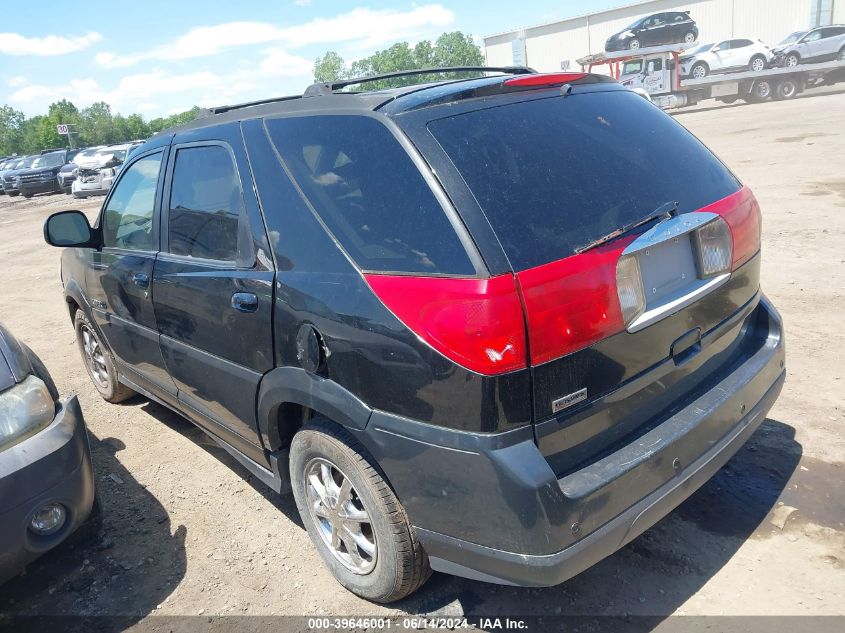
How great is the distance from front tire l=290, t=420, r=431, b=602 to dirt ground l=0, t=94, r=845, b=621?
0.17 meters

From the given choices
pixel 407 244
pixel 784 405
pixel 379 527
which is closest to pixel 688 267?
pixel 407 244

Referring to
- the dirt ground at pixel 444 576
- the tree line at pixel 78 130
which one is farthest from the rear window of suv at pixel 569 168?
the tree line at pixel 78 130

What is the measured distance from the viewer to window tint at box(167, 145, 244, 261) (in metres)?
2.93

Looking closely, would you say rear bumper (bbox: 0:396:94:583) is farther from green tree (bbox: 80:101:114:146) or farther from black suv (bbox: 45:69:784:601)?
green tree (bbox: 80:101:114:146)

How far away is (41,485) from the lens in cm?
267

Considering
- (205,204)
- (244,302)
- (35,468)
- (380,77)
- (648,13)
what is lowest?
(35,468)

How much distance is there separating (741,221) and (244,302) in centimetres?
203

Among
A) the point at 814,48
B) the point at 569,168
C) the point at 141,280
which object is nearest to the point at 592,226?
the point at 569,168

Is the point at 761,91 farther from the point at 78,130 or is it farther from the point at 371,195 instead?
the point at 78,130

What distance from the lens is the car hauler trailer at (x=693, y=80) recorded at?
82.4 feet

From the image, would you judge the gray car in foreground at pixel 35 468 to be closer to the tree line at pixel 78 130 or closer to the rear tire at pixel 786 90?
the rear tire at pixel 786 90

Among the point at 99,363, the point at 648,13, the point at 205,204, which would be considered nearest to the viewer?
the point at 205,204

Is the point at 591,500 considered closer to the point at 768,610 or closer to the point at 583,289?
the point at 583,289

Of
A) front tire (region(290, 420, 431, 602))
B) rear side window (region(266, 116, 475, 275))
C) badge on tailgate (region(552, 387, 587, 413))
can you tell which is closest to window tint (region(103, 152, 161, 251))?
rear side window (region(266, 116, 475, 275))
